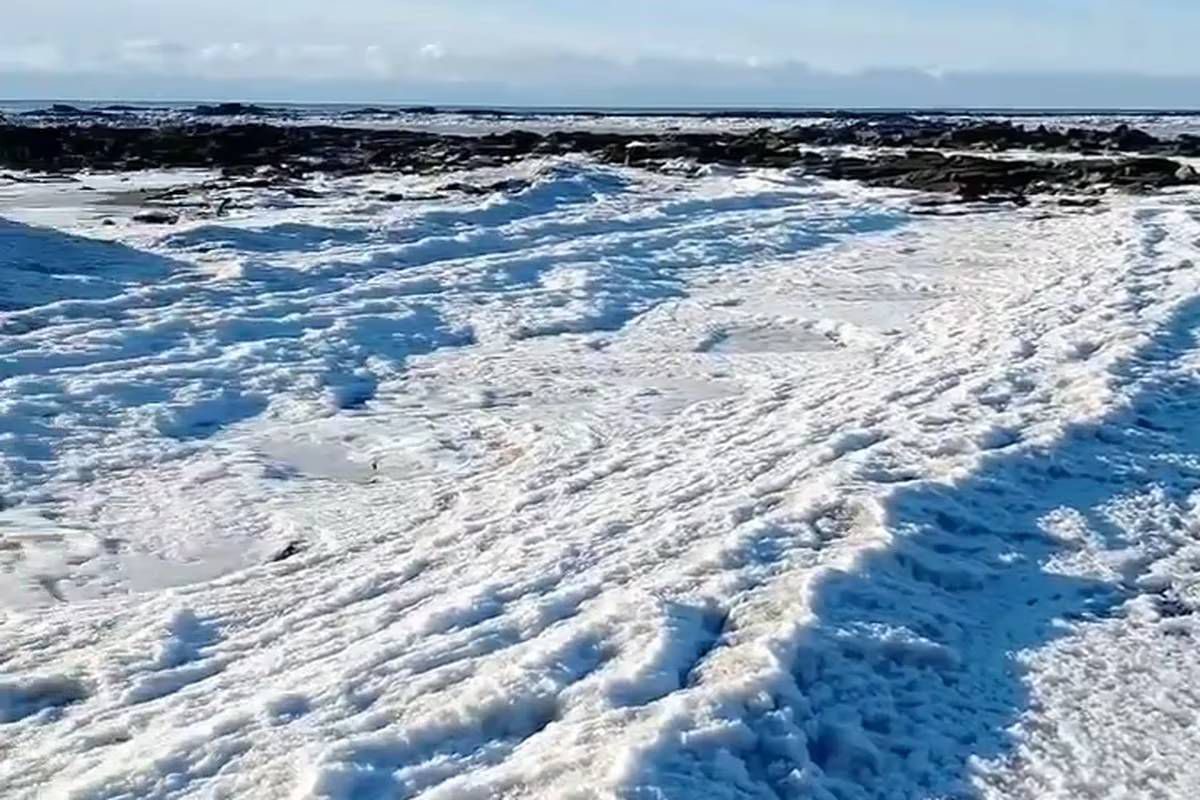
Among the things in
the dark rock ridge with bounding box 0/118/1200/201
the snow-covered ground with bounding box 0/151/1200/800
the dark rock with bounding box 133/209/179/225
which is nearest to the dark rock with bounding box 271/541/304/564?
the snow-covered ground with bounding box 0/151/1200/800

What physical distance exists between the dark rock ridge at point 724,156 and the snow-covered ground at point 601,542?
1427 centimetres

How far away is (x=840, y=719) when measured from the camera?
13.8ft

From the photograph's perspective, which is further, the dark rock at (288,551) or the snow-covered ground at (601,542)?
the dark rock at (288,551)

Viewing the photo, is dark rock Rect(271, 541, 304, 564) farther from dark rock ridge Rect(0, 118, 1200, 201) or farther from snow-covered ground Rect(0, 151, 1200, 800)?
dark rock ridge Rect(0, 118, 1200, 201)

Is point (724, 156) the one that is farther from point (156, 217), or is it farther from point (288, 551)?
point (288, 551)

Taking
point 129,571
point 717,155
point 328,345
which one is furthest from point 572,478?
point 717,155

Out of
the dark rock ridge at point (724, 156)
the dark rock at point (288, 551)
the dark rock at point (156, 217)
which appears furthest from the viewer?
the dark rock ridge at point (724, 156)

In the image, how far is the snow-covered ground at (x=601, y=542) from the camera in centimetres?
405

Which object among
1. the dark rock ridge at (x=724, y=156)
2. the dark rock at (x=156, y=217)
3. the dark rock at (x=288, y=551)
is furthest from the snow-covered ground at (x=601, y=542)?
the dark rock ridge at (x=724, y=156)

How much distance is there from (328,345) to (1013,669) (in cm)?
737

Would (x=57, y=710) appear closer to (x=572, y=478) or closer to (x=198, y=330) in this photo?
(x=572, y=478)

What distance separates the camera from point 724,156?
35125mm

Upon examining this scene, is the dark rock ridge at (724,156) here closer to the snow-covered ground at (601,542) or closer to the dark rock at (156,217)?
the dark rock at (156,217)

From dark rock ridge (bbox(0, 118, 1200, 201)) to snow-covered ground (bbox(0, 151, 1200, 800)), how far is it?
562 inches
